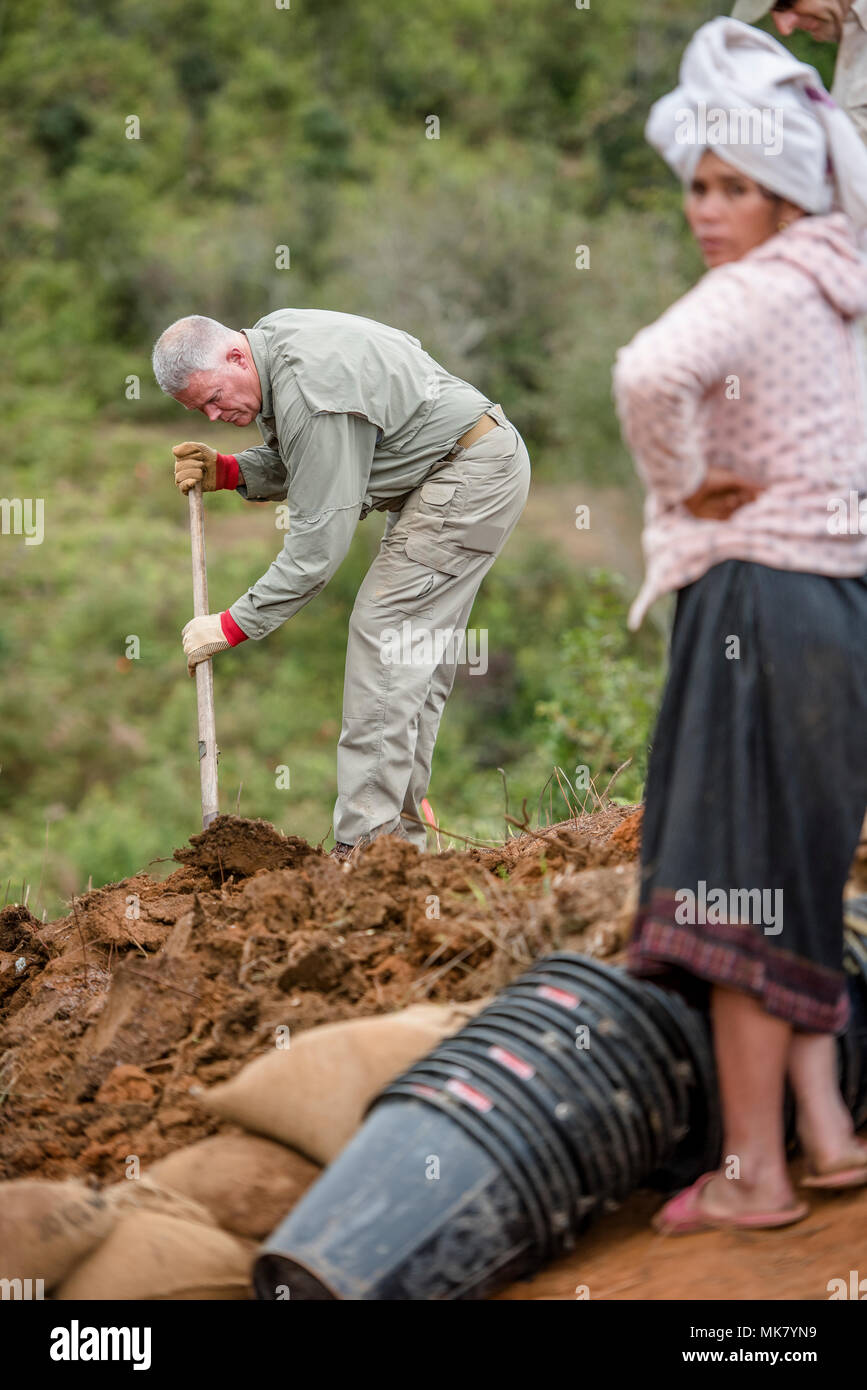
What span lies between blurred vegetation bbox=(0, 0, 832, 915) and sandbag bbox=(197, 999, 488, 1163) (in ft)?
12.7

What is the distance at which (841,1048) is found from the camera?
257 centimetres

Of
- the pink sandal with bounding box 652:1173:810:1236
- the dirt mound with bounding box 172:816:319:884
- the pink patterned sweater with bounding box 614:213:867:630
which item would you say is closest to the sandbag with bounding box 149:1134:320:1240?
the pink sandal with bounding box 652:1173:810:1236

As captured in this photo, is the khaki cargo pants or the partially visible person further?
the khaki cargo pants

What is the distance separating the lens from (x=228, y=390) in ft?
14.0

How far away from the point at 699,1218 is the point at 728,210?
5.25 feet

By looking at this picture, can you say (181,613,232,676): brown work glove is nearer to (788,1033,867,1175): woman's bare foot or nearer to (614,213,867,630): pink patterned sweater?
(614,213,867,630): pink patterned sweater

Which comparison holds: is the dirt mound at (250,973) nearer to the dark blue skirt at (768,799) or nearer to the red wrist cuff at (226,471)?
the dark blue skirt at (768,799)

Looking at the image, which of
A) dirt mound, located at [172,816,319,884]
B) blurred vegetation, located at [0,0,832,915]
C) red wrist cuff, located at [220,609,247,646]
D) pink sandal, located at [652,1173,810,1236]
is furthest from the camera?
blurred vegetation, located at [0,0,832,915]

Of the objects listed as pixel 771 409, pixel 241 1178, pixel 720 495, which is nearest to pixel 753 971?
pixel 720 495

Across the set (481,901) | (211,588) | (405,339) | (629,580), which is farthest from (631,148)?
(481,901)

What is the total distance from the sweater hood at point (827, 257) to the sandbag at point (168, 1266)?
5.89 feet

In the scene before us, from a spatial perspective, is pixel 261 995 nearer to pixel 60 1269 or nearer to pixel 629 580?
pixel 60 1269

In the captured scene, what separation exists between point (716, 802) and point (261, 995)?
3.97 ft

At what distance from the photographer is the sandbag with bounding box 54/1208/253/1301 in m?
2.45
